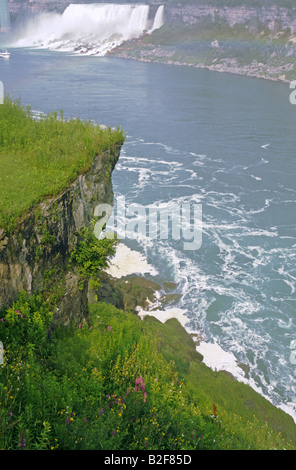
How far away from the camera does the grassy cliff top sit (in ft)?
37.7

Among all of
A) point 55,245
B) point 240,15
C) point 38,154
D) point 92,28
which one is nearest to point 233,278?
point 38,154

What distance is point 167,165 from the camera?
141 ft

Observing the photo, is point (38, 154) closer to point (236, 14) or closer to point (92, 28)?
point (236, 14)

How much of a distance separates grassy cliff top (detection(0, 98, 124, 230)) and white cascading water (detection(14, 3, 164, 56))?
12930cm

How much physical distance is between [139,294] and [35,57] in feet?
356

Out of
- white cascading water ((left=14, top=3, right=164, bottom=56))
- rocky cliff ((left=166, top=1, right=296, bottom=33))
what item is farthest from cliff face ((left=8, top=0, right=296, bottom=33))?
white cascading water ((left=14, top=3, right=164, bottom=56))

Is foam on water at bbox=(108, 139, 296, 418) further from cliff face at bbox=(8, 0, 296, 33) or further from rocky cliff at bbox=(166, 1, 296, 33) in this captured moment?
cliff face at bbox=(8, 0, 296, 33)

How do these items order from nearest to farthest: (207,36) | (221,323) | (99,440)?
(99,440), (221,323), (207,36)

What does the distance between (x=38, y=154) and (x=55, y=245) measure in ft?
12.0

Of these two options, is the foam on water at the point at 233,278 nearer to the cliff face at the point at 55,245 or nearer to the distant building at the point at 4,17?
the cliff face at the point at 55,245

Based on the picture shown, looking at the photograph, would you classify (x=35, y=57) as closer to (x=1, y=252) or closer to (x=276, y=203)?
(x=276, y=203)

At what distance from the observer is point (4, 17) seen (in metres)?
176

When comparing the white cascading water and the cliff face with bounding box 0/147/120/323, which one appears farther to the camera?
the white cascading water

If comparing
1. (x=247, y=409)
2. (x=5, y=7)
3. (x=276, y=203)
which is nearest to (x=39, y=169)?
(x=247, y=409)
